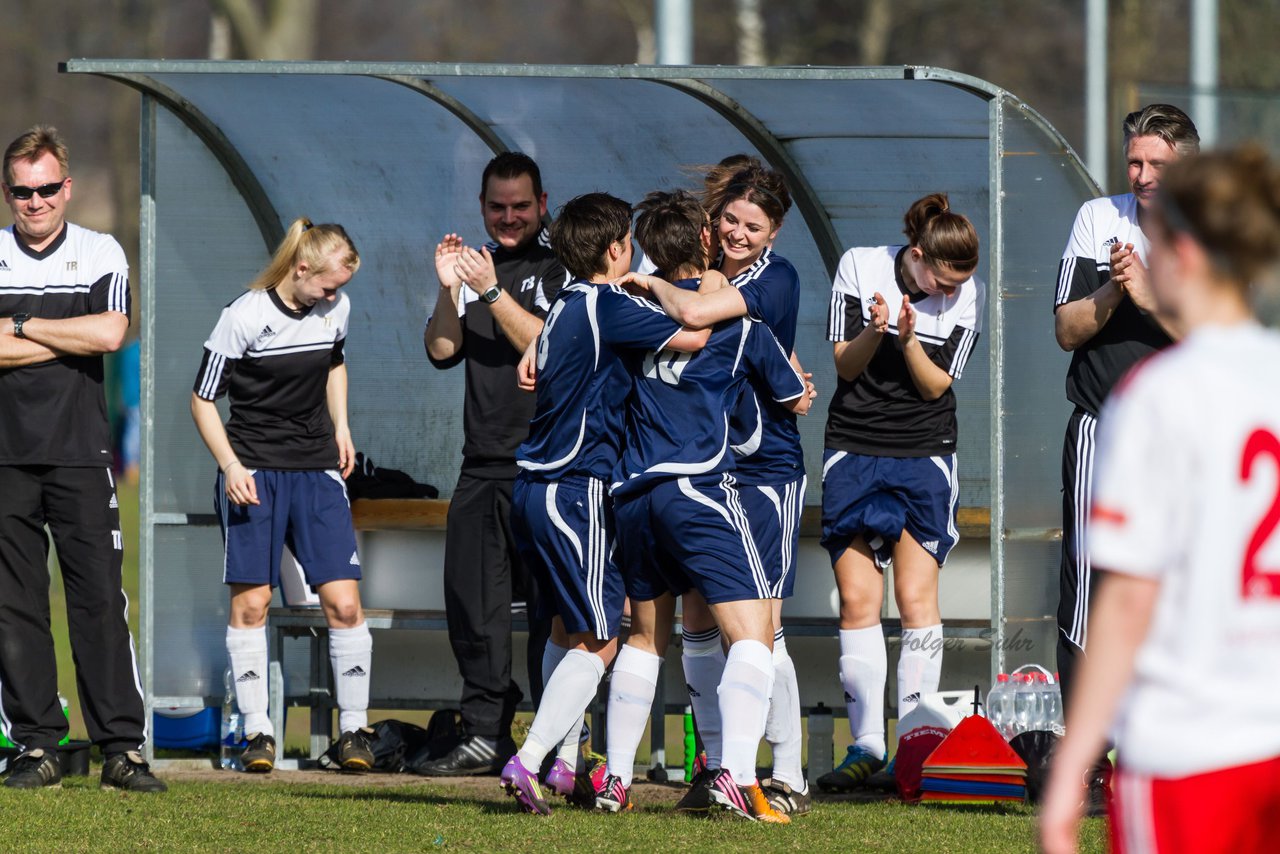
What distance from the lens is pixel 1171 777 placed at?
277cm

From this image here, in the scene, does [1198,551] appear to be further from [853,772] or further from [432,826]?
[853,772]

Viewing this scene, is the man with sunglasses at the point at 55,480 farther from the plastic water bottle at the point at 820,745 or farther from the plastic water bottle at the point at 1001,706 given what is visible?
the plastic water bottle at the point at 1001,706

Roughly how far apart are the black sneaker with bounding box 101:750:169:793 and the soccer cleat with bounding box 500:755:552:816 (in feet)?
5.01

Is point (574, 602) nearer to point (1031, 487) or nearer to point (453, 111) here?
point (1031, 487)

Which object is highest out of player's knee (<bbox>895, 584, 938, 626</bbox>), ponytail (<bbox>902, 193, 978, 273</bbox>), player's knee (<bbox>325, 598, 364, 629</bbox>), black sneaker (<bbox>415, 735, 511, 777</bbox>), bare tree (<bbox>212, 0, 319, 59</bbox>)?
bare tree (<bbox>212, 0, 319, 59</bbox>)

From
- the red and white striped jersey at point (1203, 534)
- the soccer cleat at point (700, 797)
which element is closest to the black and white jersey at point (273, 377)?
the soccer cleat at point (700, 797)

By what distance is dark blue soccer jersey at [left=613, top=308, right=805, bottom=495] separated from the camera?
5938 mm

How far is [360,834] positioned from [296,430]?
7.38 feet

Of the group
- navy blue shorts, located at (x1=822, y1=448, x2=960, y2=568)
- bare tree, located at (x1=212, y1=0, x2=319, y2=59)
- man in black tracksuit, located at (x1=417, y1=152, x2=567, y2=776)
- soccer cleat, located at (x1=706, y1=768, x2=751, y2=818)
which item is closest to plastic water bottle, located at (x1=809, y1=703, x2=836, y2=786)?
navy blue shorts, located at (x1=822, y1=448, x2=960, y2=568)

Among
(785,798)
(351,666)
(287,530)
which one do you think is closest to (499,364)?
(287,530)

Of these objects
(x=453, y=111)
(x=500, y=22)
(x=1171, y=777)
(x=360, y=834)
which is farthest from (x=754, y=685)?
(x=500, y=22)

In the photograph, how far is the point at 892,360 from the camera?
7.02m

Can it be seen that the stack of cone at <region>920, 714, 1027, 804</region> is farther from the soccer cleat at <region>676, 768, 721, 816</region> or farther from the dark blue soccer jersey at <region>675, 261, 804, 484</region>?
the dark blue soccer jersey at <region>675, 261, 804, 484</region>

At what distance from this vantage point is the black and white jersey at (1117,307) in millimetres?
6137
